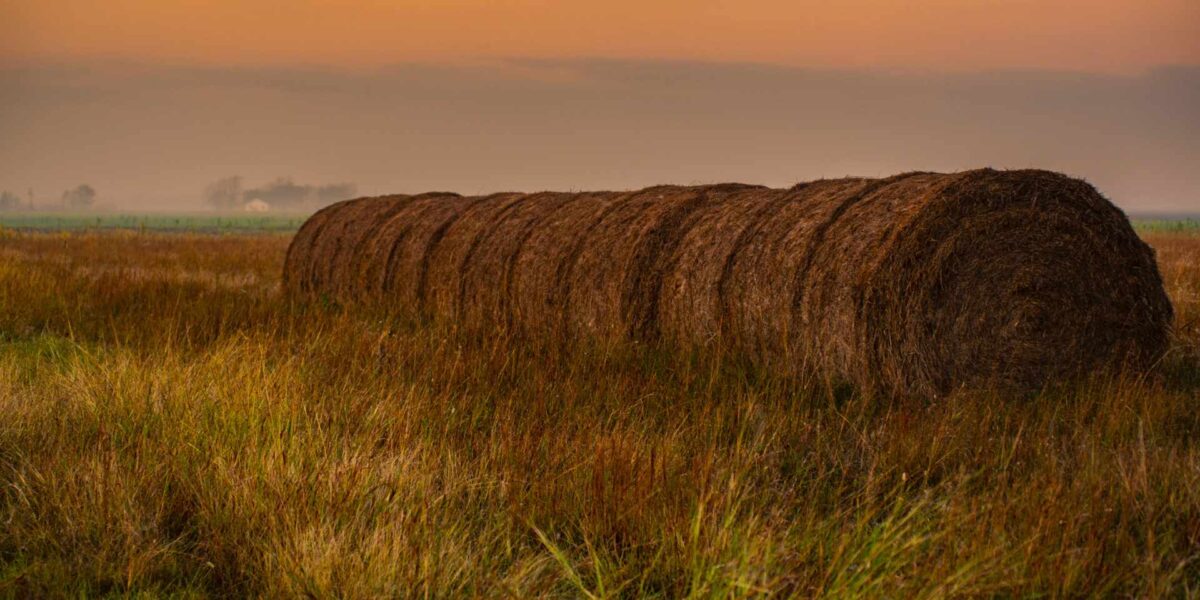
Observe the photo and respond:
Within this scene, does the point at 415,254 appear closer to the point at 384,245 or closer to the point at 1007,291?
the point at 384,245

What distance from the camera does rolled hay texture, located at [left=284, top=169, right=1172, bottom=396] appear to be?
7.51 m

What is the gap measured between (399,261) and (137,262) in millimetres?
13245

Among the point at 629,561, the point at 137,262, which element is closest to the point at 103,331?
the point at 629,561

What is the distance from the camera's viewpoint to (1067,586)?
372 centimetres

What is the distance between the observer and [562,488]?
4805mm

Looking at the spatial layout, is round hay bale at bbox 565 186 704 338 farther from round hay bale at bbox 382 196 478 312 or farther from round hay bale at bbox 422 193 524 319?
round hay bale at bbox 382 196 478 312

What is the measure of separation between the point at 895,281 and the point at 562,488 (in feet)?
11.6

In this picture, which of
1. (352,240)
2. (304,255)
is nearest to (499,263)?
(352,240)

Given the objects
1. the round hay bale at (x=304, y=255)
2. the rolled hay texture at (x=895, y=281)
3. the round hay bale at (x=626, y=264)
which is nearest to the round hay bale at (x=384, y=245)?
the round hay bale at (x=304, y=255)

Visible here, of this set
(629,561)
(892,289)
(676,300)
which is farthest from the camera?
(676,300)

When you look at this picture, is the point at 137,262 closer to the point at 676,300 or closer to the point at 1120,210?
the point at 676,300

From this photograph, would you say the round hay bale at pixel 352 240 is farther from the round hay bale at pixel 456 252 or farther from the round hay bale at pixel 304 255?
the round hay bale at pixel 456 252

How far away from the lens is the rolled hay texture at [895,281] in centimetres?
751

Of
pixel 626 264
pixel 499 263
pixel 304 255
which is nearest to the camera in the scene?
pixel 626 264
